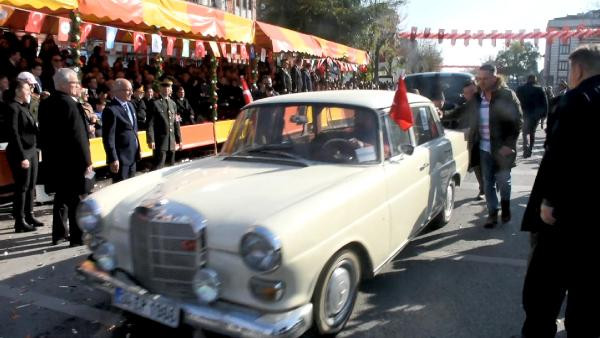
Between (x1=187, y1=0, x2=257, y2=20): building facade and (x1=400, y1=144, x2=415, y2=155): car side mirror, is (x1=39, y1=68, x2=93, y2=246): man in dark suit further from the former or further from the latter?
(x1=187, y1=0, x2=257, y2=20): building facade

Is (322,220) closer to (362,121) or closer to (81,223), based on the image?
(362,121)

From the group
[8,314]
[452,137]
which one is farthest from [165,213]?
[452,137]

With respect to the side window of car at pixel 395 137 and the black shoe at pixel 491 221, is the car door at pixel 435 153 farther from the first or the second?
the black shoe at pixel 491 221

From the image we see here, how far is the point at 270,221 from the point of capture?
8.64 feet

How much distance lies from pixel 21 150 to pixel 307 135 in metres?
3.51

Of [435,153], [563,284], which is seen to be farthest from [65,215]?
[563,284]

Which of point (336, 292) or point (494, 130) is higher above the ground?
point (494, 130)

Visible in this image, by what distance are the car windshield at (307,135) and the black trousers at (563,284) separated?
4.60 feet

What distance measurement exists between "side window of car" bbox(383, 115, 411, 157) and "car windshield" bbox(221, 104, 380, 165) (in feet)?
0.59

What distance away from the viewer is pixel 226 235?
8.75 feet

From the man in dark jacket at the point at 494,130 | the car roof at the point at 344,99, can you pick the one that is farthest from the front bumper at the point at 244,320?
the man in dark jacket at the point at 494,130

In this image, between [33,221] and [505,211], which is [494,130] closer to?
[505,211]

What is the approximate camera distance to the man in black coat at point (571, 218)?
2.55 meters

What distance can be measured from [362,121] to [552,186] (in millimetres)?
1597
